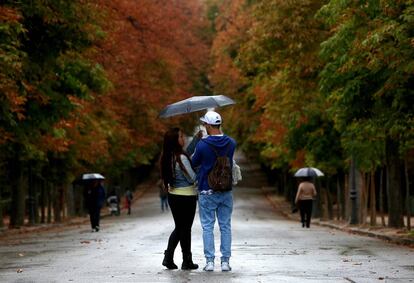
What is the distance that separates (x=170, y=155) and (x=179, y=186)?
42 centimetres

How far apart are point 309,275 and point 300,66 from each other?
21311 mm

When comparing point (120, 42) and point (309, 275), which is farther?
point (120, 42)

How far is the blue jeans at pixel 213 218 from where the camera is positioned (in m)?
12.9

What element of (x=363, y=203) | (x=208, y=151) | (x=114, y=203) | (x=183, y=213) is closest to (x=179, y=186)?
(x=183, y=213)

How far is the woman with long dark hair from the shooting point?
43.6 feet

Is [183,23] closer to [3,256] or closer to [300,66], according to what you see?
[300,66]

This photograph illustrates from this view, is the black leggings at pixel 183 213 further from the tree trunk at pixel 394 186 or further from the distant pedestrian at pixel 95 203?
the distant pedestrian at pixel 95 203

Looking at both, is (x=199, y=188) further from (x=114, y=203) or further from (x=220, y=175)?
(x=114, y=203)

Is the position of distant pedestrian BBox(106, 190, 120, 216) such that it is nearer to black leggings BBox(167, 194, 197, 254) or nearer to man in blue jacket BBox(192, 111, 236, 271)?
black leggings BBox(167, 194, 197, 254)

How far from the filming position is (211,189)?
12961mm

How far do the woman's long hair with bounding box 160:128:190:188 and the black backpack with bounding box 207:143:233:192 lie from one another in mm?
475

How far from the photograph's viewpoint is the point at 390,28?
1848cm

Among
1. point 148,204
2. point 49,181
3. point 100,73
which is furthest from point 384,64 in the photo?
point 148,204

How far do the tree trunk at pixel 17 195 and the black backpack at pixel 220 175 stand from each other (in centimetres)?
2698
